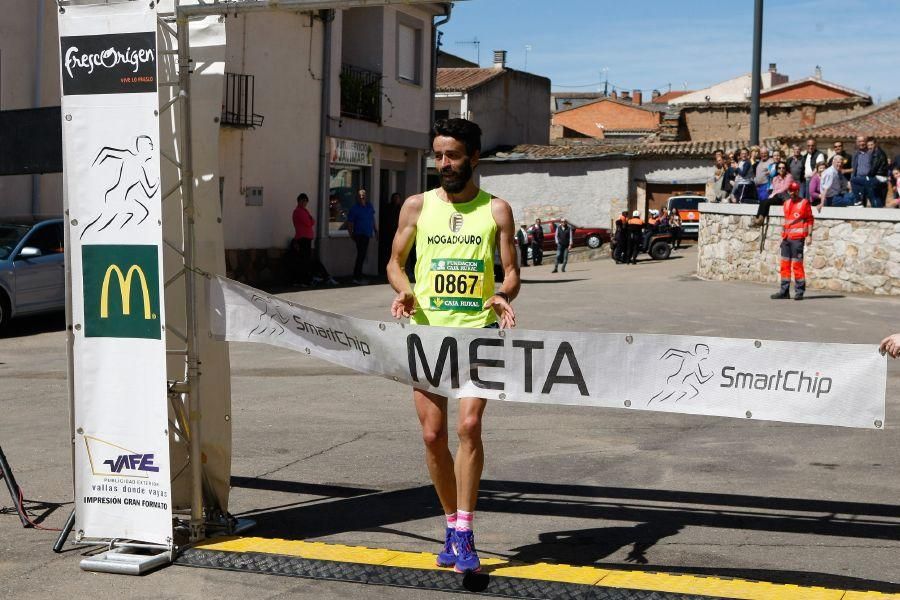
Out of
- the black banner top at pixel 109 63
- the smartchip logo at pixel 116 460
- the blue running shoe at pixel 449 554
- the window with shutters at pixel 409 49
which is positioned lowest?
the blue running shoe at pixel 449 554

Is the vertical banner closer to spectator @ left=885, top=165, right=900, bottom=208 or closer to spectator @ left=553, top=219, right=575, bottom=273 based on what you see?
spectator @ left=885, top=165, right=900, bottom=208

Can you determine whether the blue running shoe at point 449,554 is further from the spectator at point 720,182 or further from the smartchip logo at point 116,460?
the spectator at point 720,182

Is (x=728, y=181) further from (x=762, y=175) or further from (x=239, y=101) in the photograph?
(x=239, y=101)

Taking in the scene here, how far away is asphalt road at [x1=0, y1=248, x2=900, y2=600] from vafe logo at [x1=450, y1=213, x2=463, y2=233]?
5.33 feet

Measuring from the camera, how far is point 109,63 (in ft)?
18.7

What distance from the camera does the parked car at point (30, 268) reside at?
1605cm

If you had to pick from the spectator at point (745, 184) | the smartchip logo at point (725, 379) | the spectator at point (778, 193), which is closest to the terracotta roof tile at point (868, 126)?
the spectator at point (745, 184)

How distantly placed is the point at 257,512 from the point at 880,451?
4.55 meters

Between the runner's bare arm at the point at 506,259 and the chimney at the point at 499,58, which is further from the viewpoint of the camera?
the chimney at the point at 499,58

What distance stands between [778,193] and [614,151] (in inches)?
988

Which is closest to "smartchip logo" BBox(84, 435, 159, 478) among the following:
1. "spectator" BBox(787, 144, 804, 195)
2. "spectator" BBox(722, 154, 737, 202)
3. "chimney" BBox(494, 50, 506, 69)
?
"spectator" BBox(787, 144, 804, 195)

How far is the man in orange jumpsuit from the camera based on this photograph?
2058cm

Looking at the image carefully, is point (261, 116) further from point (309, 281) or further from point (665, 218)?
point (665, 218)

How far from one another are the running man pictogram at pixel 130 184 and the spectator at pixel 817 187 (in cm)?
1917
